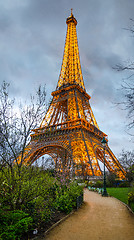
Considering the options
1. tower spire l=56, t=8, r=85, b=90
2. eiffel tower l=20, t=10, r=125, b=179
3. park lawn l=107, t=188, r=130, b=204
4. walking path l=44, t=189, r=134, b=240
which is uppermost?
tower spire l=56, t=8, r=85, b=90

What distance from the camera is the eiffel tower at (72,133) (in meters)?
21.6

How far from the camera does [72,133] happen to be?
25.7 metres

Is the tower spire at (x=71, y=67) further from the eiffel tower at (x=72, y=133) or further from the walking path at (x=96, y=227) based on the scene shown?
the walking path at (x=96, y=227)

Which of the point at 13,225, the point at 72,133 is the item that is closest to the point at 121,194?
Answer: the point at 13,225

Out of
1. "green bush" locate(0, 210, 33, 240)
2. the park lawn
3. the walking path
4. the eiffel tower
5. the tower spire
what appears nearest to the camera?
"green bush" locate(0, 210, 33, 240)

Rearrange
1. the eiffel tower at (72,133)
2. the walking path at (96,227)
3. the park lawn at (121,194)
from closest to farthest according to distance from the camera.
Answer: the walking path at (96,227), the park lawn at (121,194), the eiffel tower at (72,133)

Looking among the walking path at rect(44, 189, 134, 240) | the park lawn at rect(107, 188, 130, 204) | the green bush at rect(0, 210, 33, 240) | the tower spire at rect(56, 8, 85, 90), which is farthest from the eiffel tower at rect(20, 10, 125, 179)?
the green bush at rect(0, 210, 33, 240)

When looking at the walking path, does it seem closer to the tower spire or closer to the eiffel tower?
the eiffel tower

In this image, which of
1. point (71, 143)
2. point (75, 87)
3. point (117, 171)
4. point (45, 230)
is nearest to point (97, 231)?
point (45, 230)

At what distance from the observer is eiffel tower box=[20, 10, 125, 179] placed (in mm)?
21594

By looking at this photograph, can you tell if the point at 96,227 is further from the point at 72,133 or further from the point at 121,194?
the point at 72,133

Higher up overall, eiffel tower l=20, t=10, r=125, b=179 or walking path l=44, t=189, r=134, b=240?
eiffel tower l=20, t=10, r=125, b=179

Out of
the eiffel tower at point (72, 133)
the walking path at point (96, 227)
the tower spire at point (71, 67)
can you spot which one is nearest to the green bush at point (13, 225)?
the walking path at point (96, 227)

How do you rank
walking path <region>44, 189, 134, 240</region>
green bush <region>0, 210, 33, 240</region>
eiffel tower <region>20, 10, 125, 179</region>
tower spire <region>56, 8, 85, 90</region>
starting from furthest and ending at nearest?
tower spire <region>56, 8, 85, 90</region> < eiffel tower <region>20, 10, 125, 179</region> < walking path <region>44, 189, 134, 240</region> < green bush <region>0, 210, 33, 240</region>
